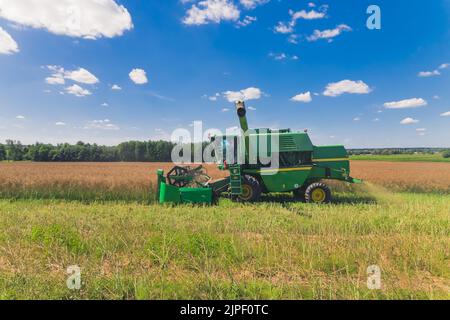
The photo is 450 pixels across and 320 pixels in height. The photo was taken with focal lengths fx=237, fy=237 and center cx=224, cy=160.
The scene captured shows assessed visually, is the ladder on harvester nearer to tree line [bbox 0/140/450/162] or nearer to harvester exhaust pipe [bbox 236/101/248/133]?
harvester exhaust pipe [bbox 236/101/248/133]

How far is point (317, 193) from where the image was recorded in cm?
869

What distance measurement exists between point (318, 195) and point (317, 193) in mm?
82

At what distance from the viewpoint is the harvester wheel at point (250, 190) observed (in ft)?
28.1

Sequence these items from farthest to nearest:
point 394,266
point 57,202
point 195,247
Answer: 1. point 57,202
2. point 195,247
3. point 394,266

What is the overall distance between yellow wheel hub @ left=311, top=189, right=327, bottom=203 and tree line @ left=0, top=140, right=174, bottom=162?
4568 cm

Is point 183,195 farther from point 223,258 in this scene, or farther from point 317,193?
point 317,193

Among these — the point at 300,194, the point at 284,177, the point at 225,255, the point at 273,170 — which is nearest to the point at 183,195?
the point at 273,170

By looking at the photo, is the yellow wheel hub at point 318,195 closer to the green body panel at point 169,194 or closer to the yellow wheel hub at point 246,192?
the yellow wheel hub at point 246,192

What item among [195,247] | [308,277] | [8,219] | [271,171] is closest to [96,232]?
[195,247]

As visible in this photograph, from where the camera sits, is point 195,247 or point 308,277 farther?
point 195,247
